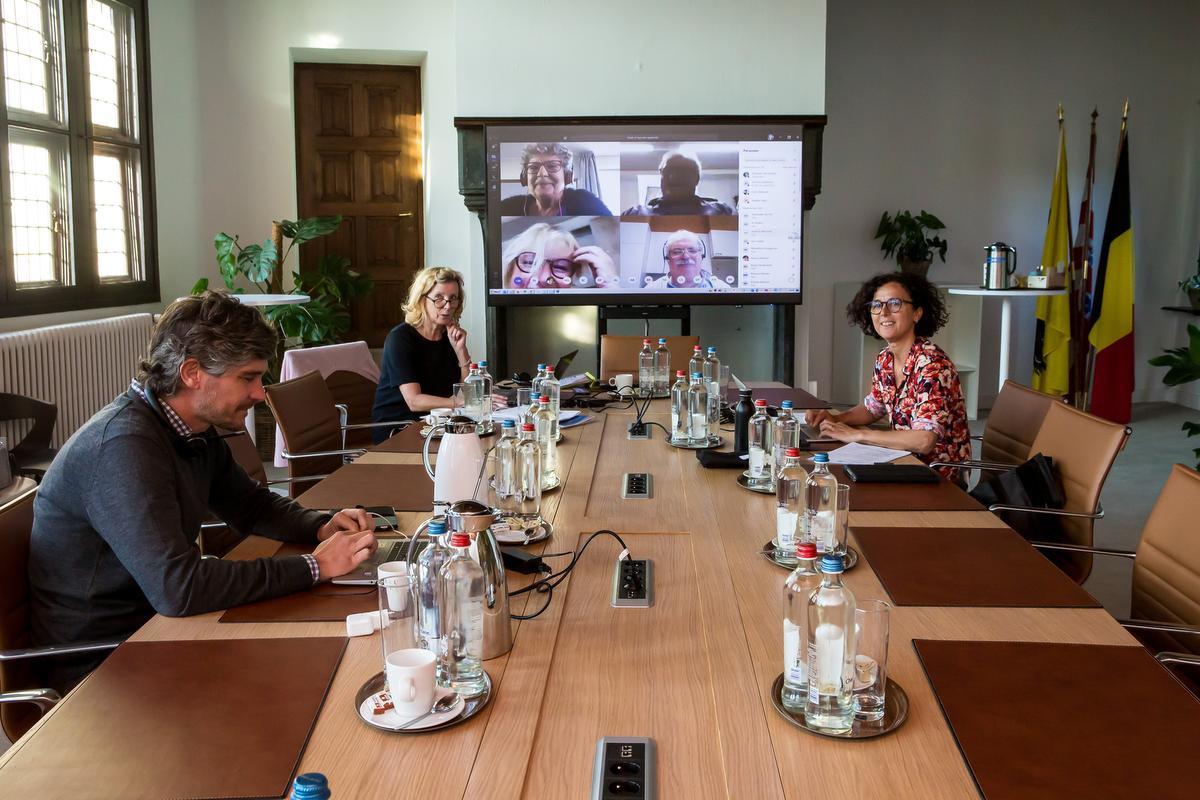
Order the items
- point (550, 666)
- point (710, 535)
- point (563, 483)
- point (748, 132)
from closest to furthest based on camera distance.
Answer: point (550, 666)
point (710, 535)
point (563, 483)
point (748, 132)

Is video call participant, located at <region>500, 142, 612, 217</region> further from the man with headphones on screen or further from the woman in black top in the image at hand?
the man with headphones on screen

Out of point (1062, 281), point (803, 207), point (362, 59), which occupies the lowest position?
point (1062, 281)

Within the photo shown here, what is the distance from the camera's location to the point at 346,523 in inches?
79.9

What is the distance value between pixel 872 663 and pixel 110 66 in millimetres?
5733

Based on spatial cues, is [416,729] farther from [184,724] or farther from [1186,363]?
[1186,363]

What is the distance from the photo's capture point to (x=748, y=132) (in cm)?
575

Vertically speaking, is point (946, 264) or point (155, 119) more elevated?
point (155, 119)

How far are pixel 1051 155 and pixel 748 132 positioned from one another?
10.2 feet

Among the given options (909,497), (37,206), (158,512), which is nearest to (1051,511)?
(909,497)

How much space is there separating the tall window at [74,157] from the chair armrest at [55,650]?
3.56m

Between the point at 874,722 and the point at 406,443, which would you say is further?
the point at 406,443

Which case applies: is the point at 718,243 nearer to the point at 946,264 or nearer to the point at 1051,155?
the point at 946,264

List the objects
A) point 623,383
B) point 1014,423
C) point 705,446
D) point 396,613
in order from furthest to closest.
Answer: point 623,383, point 1014,423, point 705,446, point 396,613

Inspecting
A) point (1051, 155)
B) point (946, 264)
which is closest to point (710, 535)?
point (946, 264)
